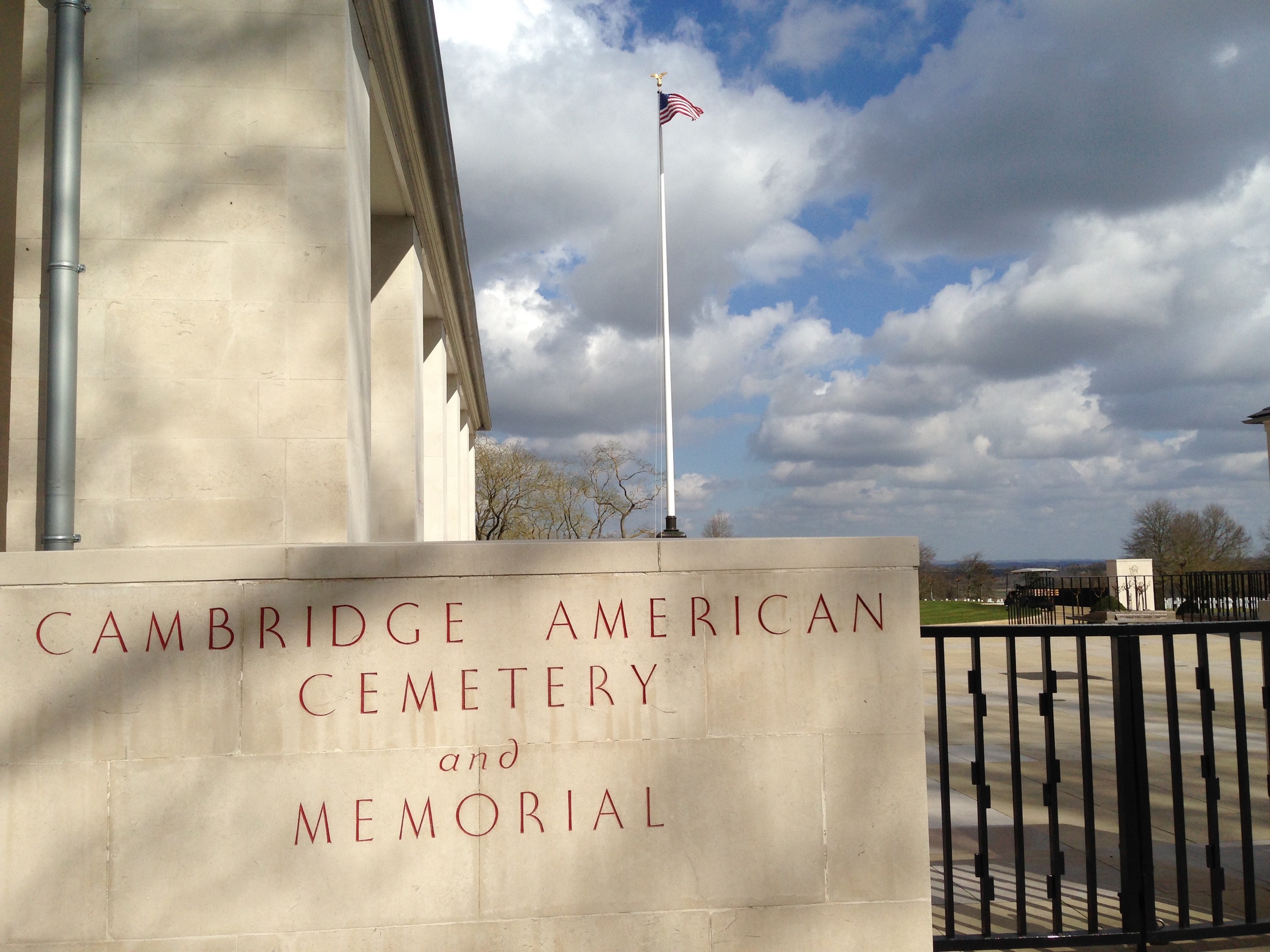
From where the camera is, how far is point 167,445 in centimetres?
555

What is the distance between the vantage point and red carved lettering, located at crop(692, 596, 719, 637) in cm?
421

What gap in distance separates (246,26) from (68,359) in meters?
2.61

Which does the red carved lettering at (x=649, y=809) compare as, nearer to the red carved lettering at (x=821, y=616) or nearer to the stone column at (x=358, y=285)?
the red carved lettering at (x=821, y=616)

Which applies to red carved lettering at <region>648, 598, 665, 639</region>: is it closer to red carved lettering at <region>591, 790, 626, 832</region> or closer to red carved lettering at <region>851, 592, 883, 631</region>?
red carved lettering at <region>591, 790, 626, 832</region>

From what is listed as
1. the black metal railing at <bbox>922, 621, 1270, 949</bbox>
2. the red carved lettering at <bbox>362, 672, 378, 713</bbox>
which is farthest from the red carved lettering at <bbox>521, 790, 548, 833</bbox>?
the black metal railing at <bbox>922, 621, 1270, 949</bbox>

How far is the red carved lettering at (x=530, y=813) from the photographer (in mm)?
4035

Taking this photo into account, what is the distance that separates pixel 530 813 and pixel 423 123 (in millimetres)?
8499

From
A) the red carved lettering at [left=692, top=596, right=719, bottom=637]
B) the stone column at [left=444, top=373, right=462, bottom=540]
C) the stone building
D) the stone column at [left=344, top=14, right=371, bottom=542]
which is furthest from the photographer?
the stone column at [left=444, top=373, right=462, bottom=540]

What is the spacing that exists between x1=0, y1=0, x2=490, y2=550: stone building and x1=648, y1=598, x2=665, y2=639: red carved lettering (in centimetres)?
260

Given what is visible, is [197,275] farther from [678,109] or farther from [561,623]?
[678,109]

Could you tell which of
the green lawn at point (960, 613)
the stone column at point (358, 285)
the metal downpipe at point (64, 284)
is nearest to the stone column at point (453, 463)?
the stone column at point (358, 285)

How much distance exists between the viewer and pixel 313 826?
12.9 feet

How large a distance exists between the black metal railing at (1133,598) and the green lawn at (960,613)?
937mm

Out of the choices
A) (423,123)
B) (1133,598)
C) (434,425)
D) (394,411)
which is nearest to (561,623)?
(394,411)
